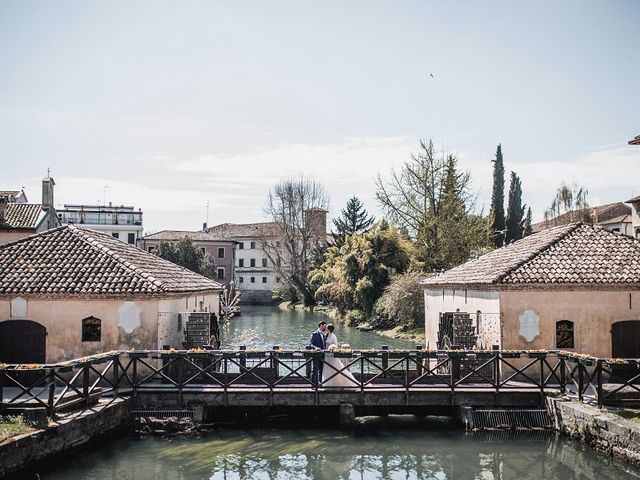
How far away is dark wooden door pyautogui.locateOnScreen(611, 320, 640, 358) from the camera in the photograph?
798 inches

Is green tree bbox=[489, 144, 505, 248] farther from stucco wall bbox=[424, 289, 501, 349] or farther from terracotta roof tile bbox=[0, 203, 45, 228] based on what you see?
terracotta roof tile bbox=[0, 203, 45, 228]

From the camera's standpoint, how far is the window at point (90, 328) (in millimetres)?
19659

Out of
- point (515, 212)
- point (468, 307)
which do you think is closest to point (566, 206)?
point (515, 212)

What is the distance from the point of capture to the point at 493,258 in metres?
25.1

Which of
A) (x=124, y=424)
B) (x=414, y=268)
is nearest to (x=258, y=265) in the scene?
(x=414, y=268)

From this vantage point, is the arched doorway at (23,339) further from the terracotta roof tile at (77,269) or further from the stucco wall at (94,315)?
the terracotta roof tile at (77,269)

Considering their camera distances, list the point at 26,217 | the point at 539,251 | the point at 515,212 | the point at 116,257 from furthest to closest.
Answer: the point at 515,212, the point at 26,217, the point at 539,251, the point at 116,257

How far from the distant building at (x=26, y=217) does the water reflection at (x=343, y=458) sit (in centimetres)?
3046

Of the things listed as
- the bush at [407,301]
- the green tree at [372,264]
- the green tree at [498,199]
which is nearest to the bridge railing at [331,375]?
the bush at [407,301]

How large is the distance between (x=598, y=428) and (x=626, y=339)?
6.03 metres

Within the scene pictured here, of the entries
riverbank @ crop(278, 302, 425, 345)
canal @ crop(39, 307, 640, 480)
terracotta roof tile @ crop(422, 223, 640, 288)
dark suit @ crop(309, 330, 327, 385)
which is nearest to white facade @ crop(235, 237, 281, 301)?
riverbank @ crop(278, 302, 425, 345)

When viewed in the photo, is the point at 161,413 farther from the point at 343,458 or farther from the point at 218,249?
the point at 218,249

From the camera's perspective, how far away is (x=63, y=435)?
571 inches

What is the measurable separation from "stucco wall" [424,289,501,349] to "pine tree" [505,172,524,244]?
102 feet
